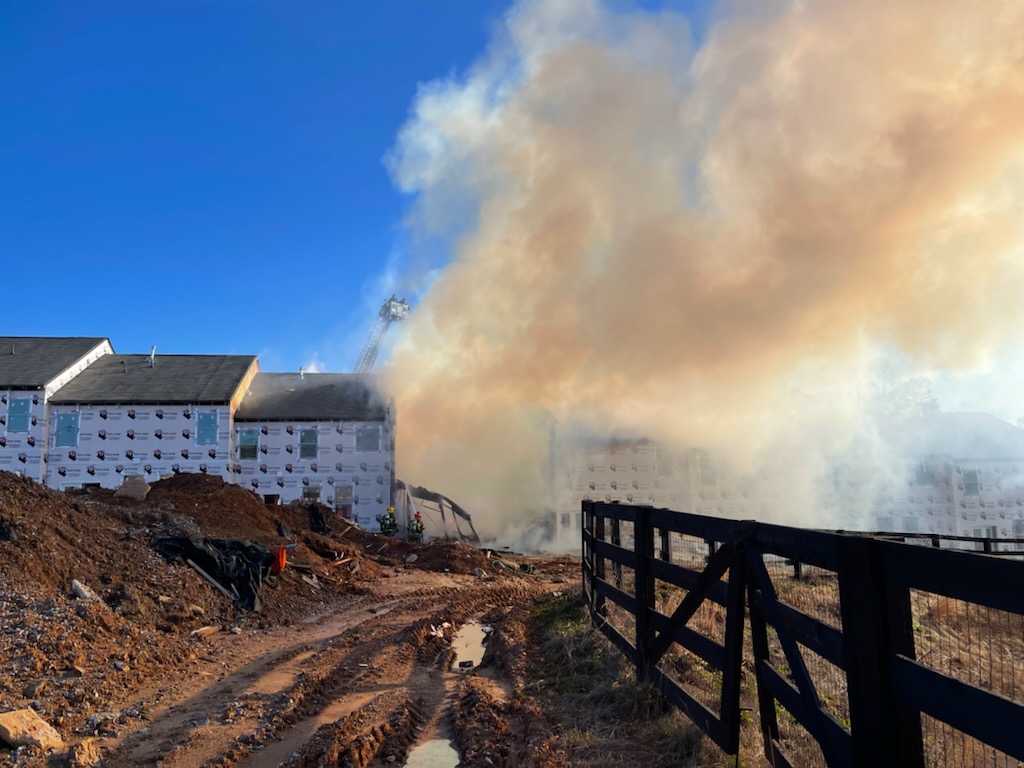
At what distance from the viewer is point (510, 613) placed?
1151 centimetres

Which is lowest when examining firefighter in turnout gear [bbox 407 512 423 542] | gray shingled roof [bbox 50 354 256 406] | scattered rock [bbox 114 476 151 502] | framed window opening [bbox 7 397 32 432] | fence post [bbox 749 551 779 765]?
firefighter in turnout gear [bbox 407 512 423 542]

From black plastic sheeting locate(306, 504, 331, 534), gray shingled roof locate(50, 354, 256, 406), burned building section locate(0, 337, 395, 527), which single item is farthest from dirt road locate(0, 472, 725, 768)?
gray shingled roof locate(50, 354, 256, 406)

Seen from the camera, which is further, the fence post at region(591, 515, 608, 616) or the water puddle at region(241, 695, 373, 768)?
the fence post at region(591, 515, 608, 616)

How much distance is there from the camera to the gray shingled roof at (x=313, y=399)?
32.6 m

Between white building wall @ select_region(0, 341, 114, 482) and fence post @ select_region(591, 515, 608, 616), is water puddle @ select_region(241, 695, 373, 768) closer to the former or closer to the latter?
fence post @ select_region(591, 515, 608, 616)

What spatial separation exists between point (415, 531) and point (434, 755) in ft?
77.6

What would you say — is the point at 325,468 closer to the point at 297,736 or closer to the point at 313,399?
the point at 313,399

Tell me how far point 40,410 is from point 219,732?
1203 inches

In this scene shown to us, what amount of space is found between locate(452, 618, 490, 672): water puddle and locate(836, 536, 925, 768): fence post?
234 inches

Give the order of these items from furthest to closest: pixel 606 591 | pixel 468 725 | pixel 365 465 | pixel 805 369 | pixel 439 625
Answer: pixel 365 465 < pixel 805 369 < pixel 439 625 < pixel 606 591 < pixel 468 725

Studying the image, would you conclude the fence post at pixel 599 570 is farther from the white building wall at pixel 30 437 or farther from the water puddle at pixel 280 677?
the white building wall at pixel 30 437

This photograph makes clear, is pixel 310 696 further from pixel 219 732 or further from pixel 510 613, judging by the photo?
pixel 510 613

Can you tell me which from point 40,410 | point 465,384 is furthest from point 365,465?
point 40,410

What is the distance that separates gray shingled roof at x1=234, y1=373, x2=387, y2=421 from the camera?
1283 inches
